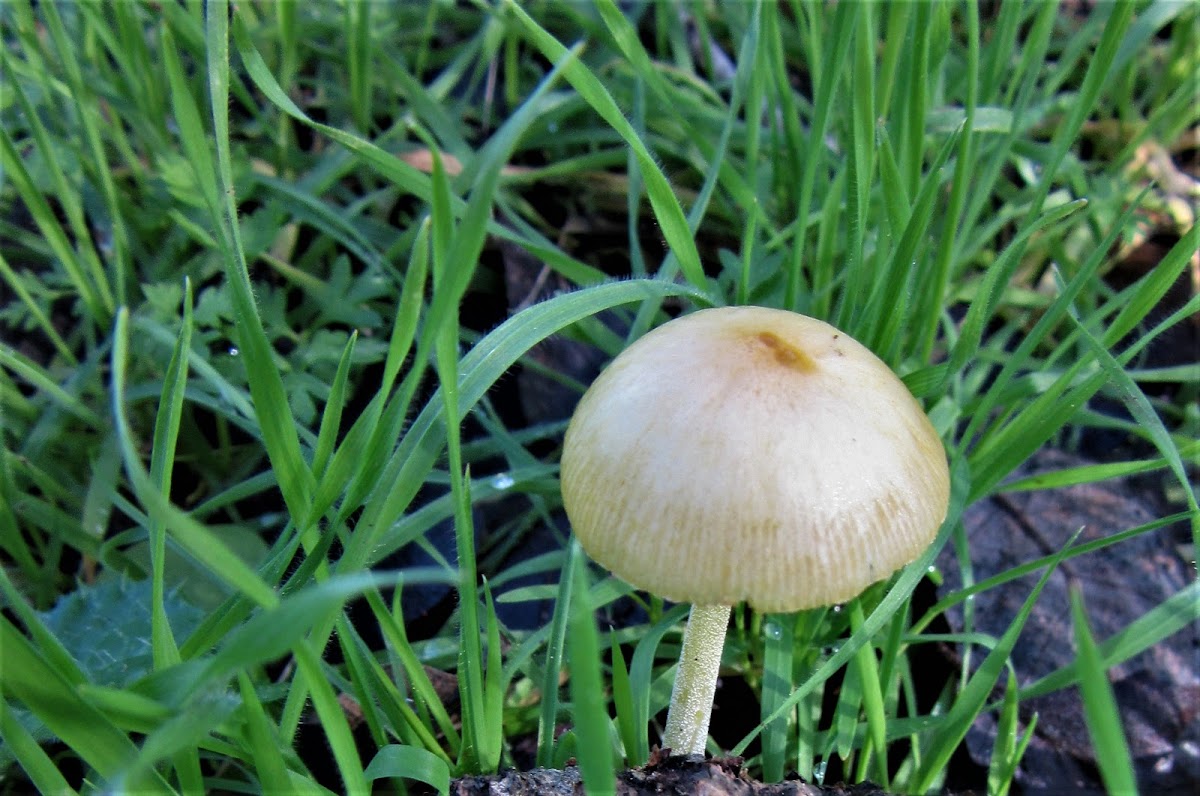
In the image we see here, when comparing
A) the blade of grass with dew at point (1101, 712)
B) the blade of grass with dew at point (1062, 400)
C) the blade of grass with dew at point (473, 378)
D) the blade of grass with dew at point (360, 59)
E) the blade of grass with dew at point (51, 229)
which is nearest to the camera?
the blade of grass with dew at point (1101, 712)

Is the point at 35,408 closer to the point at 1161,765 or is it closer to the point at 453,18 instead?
the point at 453,18

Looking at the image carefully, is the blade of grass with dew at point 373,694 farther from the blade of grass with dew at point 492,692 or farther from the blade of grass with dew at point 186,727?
the blade of grass with dew at point 186,727

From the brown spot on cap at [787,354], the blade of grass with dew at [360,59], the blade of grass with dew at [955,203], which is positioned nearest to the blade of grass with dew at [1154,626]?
the brown spot on cap at [787,354]

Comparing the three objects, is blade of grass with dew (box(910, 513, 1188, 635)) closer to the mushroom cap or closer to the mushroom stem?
the mushroom cap

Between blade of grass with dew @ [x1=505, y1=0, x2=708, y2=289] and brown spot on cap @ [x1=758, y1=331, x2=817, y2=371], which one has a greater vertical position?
blade of grass with dew @ [x1=505, y1=0, x2=708, y2=289]

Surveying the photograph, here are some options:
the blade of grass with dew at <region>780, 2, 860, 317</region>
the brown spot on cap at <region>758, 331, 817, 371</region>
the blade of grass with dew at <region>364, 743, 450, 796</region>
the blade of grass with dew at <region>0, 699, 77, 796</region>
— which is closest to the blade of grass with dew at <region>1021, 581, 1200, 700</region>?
the brown spot on cap at <region>758, 331, 817, 371</region>

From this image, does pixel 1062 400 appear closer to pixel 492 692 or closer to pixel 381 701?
pixel 492 692

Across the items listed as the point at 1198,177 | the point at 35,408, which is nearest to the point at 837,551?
the point at 35,408
